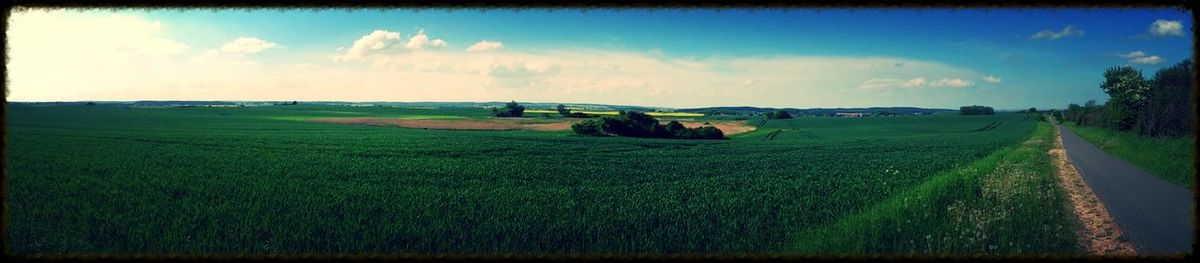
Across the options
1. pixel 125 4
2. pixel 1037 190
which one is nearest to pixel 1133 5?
pixel 1037 190

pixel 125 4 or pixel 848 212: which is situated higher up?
pixel 125 4

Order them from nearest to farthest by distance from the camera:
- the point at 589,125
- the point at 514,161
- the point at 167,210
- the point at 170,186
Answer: the point at 167,210 → the point at 170,186 → the point at 589,125 → the point at 514,161

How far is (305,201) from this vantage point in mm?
4500

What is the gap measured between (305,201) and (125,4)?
2835 mm

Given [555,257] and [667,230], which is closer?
[555,257]

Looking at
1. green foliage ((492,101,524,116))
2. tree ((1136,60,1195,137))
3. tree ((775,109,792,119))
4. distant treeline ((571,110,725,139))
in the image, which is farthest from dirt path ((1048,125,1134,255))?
green foliage ((492,101,524,116))

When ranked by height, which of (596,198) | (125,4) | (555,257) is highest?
(125,4)

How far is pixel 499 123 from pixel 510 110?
2155mm

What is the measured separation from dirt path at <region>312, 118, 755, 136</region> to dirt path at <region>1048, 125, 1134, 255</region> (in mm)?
3439

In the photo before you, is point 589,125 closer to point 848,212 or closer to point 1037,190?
point 848,212

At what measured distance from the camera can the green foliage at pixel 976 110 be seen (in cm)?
429

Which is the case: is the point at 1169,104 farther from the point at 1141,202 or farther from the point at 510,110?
the point at 510,110

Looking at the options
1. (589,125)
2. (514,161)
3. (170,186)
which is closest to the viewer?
(170,186)

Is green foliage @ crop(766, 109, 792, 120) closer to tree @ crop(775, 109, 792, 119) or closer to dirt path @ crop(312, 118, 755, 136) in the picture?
tree @ crop(775, 109, 792, 119)
